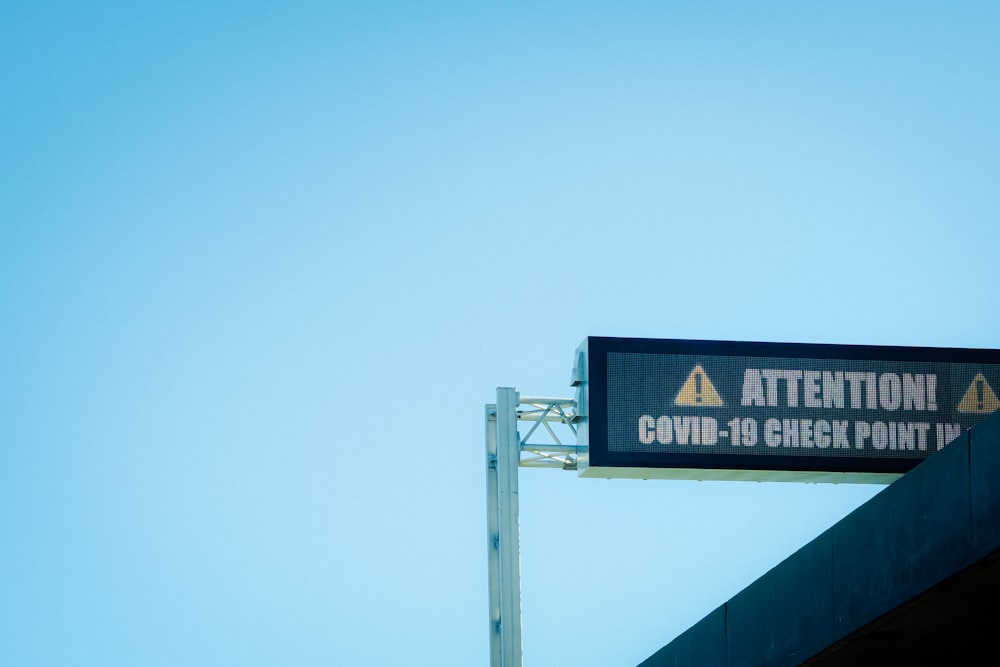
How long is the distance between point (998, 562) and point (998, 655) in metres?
2.25

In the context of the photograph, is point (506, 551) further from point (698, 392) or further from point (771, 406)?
point (771, 406)

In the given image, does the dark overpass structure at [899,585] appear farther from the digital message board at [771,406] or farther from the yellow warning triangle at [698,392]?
the yellow warning triangle at [698,392]

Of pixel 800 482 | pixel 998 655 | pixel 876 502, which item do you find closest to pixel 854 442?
pixel 800 482

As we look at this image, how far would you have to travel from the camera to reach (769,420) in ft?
59.7

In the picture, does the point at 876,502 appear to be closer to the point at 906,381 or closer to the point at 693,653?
the point at 693,653

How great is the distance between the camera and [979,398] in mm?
18594

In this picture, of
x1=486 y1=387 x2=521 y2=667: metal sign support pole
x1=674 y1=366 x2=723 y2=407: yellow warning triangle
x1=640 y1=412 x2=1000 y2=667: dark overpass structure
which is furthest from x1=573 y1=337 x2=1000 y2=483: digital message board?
x1=640 y1=412 x2=1000 y2=667: dark overpass structure

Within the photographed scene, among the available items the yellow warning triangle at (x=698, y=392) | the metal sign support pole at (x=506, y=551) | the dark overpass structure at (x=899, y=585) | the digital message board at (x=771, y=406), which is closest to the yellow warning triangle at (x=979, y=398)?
the digital message board at (x=771, y=406)

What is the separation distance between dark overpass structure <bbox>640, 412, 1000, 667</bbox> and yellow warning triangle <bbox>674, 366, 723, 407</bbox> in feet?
24.9

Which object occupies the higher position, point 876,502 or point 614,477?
point 614,477

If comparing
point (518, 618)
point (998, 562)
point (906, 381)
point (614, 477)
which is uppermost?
point (906, 381)

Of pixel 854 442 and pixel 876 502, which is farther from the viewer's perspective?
pixel 854 442

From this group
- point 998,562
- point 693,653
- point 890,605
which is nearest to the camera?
point 998,562

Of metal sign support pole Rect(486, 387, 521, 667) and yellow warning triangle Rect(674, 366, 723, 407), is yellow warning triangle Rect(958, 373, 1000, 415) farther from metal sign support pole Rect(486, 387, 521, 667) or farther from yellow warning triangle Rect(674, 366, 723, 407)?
metal sign support pole Rect(486, 387, 521, 667)
